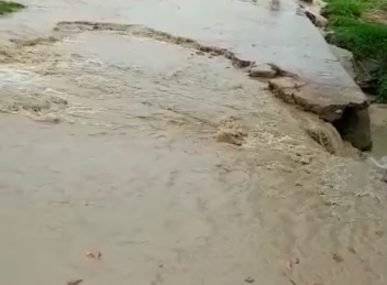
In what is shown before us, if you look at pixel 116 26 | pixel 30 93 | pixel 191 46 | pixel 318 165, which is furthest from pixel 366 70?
pixel 30 93

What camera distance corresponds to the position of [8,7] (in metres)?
8.73

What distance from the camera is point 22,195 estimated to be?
4.35 m

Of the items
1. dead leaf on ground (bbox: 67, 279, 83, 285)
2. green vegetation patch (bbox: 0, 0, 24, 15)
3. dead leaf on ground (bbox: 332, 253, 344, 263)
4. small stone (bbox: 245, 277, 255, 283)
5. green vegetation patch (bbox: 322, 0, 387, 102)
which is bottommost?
green vegetation patch (bbox: 322, 0, 387, 102)

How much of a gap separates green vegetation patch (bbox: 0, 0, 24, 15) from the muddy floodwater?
1174mm

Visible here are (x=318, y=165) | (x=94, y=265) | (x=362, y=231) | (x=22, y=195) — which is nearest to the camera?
(x=94, y=265)

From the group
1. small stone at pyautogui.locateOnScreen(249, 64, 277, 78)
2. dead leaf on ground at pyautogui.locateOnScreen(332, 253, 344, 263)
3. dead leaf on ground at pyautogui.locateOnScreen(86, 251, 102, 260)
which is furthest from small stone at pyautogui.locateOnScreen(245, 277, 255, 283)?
small stone at pyautogui.locateOnScreen(249, 64, 277, 78)

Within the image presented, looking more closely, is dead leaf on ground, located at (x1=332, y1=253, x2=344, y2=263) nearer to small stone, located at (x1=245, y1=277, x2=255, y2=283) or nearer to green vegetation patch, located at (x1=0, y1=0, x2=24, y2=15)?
small stone, located at (x1=245, y1=277, x2=255, y2=283)

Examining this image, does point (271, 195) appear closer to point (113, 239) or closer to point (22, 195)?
point (113, 239)

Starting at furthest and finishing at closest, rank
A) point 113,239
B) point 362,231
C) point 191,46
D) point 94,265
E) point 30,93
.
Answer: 1. point 191,46
2. point 30,93
3. point 362,231
4. point 113,239
5. point 94,265

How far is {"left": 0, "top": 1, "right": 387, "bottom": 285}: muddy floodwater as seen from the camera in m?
3.86

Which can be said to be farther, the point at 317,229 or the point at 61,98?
the point at 61,98

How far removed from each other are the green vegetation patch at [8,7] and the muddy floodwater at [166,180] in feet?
3.85

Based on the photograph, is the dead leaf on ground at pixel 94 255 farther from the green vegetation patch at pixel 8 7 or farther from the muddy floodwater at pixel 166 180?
the green vegetation patch at pixel 8 7

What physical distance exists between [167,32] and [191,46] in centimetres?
51
